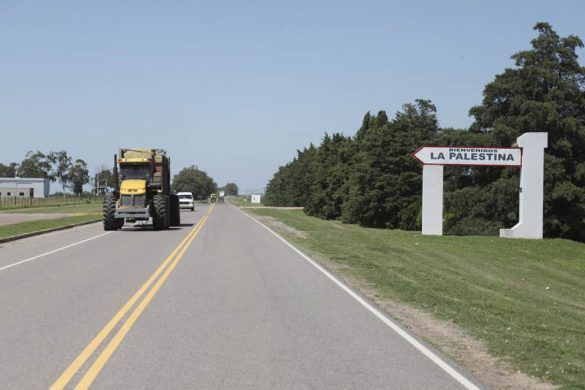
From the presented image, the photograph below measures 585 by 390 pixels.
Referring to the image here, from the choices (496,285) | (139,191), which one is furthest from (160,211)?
(496,285)

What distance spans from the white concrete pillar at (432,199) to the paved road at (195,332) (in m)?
15.2

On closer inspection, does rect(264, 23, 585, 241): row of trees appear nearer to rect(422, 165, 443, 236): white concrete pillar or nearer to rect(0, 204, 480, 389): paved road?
rect(422, 165, 443, 236): white concrete pillar

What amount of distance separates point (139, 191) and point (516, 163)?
17.6m

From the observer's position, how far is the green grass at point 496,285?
8172 millimetres

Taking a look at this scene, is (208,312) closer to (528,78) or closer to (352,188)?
(528,78)

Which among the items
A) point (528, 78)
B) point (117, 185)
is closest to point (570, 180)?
point (528, 78)

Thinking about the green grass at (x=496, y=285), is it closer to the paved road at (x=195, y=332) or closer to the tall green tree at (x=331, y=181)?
the paved road at (x=195, y=332)

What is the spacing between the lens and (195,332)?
859cm

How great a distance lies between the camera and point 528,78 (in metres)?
44.4

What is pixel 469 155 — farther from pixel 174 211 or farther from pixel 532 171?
pixel 174 211

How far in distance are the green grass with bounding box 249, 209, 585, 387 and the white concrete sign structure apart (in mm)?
1329

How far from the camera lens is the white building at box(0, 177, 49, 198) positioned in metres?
150

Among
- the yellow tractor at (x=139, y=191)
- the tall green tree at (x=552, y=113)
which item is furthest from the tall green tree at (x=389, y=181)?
the yellow tractor at (x=139, y=191)

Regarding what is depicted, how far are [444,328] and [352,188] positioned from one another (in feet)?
153
